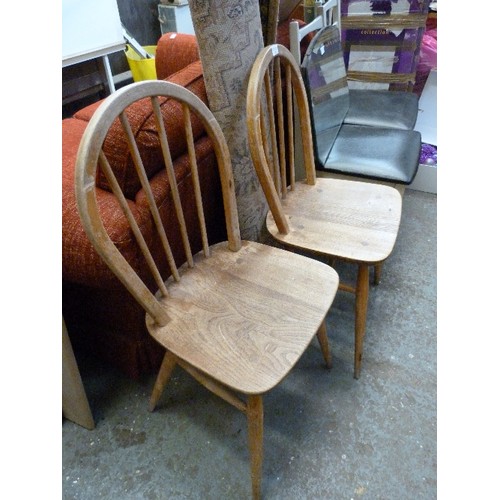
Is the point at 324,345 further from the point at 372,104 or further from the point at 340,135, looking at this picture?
the point at 372,104

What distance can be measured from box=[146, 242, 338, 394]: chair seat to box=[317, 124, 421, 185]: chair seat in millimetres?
554

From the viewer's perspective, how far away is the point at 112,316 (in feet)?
3.82

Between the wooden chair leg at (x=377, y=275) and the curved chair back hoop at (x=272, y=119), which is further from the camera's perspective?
the wooden chair leg at (x=377, y=275)

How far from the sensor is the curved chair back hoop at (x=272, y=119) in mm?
984

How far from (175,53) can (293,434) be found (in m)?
1.68

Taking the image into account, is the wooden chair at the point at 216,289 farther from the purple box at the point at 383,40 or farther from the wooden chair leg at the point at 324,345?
the purple box at the point at 383,40

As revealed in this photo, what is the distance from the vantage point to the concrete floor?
105 cm

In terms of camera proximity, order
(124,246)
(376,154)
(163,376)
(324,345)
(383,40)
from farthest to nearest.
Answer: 1. (383,40)
2. (376,154)
3. (324,345)
4. (163,376)
5. (124,246)

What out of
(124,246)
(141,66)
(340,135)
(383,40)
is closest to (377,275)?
(340,135)

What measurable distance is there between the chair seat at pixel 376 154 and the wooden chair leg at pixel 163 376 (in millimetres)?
869

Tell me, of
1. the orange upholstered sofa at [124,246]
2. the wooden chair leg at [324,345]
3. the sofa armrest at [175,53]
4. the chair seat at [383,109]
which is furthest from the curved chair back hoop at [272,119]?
the sofa armrest at [175,53]

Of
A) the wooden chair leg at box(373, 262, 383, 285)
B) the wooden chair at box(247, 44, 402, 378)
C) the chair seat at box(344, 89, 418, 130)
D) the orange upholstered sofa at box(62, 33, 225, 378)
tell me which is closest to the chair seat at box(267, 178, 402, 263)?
the wooden chair at box(247, 44, 402, 378)

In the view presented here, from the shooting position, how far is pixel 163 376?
1121 millimetres

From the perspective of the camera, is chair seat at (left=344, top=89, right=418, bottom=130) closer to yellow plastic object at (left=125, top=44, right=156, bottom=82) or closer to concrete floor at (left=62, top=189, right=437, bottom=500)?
concrete floor at (left=62, top=189, right=437, bottom=500)
